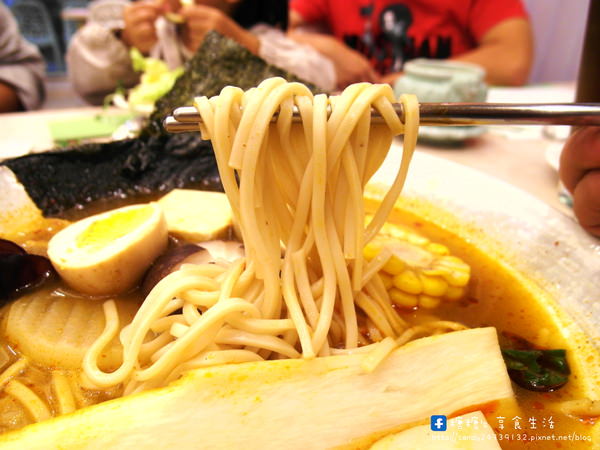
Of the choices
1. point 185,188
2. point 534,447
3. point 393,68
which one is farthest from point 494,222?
point 393,68

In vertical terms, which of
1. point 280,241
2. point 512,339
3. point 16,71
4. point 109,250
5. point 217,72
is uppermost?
point 217,72

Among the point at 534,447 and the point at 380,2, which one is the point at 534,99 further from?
the point at 534,447

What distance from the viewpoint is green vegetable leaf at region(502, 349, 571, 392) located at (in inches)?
47.1

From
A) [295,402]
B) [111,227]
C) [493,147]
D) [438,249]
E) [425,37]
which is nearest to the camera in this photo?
[295,402]

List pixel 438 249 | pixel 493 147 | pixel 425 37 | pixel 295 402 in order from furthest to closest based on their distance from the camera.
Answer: pixel 425 37
pixel 493 147
pixel 438 249
pixel 295 402

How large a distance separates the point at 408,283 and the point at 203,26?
3.08m

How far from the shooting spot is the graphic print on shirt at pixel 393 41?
4488 millimetres

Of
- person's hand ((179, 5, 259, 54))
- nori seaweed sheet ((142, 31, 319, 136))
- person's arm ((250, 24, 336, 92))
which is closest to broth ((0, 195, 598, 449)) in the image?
nori seaweed sheet ((142, 31, 319, 136))

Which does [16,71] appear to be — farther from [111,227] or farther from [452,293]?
[452,293]

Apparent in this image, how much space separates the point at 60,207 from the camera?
198cm

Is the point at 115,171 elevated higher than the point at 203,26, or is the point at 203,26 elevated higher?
the point at 203,26

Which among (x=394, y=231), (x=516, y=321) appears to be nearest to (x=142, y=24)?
(x=394, y=231)

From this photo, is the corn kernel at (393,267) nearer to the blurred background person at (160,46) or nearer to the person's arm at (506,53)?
the blurred background person at (160,46)

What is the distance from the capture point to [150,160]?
2199 millimetres
